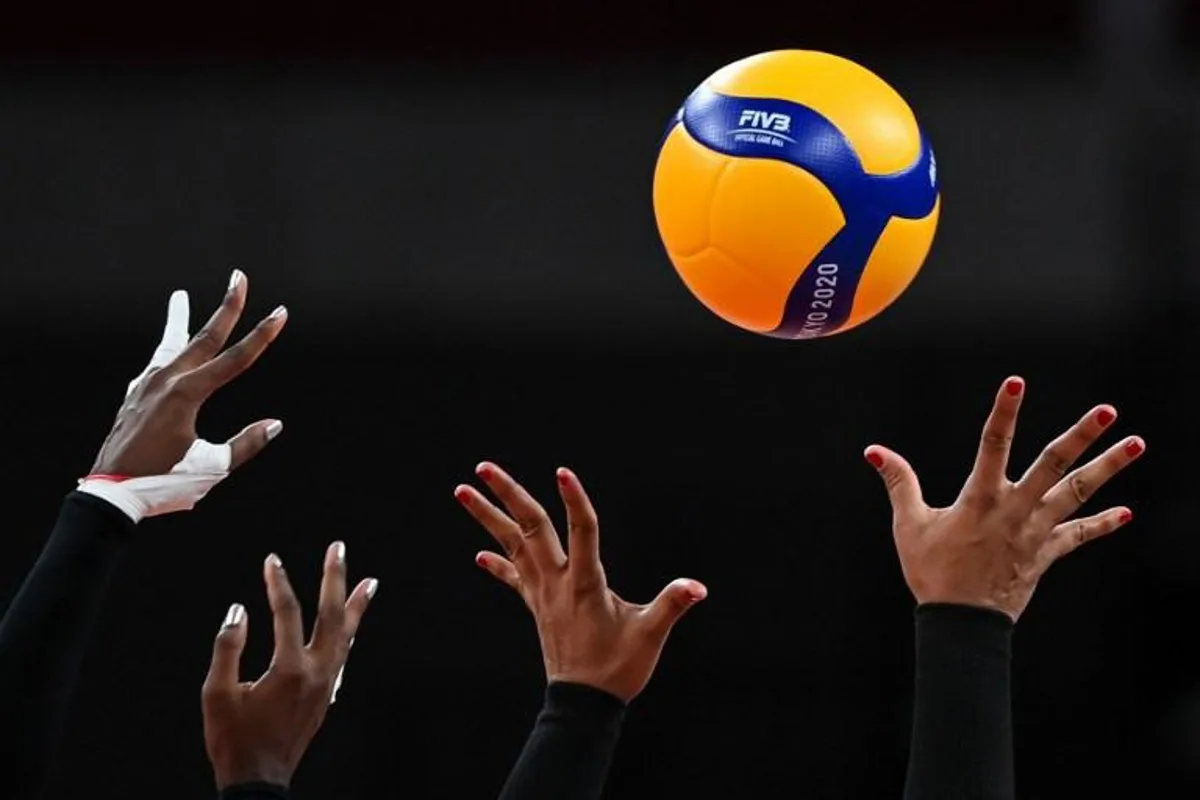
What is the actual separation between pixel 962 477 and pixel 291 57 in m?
3.21

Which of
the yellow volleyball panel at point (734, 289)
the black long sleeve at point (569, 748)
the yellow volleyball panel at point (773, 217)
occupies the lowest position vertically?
the black long sleeve at point (569, 748)

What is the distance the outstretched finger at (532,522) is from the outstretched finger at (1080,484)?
720 mm

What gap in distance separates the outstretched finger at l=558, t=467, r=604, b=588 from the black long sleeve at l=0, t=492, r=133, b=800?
642mm

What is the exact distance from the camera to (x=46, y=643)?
2498 millimetres

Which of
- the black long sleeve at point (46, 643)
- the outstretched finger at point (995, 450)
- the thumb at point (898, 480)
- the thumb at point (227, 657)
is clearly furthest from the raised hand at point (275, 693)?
the outstretched finger at point (995, 450)

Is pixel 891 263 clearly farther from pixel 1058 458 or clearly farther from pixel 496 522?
pixel 496 522

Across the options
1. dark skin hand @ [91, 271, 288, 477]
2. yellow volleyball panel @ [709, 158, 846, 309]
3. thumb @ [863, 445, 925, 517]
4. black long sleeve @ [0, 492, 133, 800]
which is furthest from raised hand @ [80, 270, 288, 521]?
yellow volleyball panel @ [709, 158, 846, 309]

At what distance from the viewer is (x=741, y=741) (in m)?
7.39

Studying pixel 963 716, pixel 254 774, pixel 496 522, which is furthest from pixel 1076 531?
pixel 254 774

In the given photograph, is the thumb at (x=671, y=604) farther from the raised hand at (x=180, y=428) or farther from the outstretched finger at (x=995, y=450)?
the raised hand at (x=180, y=428)

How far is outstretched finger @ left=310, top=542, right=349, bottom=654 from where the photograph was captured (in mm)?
2766

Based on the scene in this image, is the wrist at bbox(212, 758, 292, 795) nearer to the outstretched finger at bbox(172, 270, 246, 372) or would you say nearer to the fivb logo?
the outstretched finger at bbox(172, 270, 246, 372)

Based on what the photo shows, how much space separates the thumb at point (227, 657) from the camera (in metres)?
2.63

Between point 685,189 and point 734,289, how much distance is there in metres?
0.22
